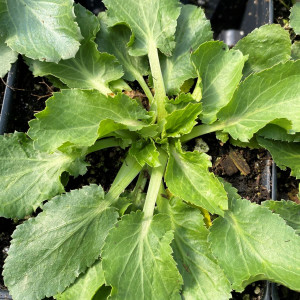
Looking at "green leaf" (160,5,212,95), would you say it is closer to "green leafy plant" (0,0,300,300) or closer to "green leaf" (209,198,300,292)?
"green leafy plant" (0,0,300,300)

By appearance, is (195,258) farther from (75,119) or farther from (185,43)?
(185,43)

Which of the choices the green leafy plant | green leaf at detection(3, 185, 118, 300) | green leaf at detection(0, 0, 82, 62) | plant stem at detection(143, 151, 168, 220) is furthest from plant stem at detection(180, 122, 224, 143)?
green leaf at detection(0, 0, 82, 62)

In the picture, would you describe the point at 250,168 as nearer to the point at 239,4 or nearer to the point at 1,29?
the point at 239,4

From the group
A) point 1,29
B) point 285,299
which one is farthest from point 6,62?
point 285,299

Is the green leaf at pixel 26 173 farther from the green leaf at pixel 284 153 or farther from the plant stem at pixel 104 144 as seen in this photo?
the green leaf at pixel 284 153

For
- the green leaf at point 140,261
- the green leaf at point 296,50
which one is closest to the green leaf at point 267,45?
the green leaf at point 296,50

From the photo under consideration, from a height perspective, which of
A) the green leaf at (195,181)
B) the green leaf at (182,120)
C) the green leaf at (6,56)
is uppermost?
the green leaf at (6,56)
